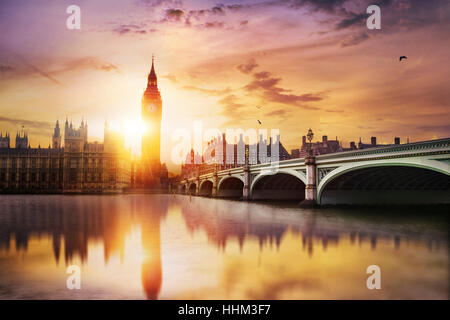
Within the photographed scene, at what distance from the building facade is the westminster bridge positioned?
75530 mm

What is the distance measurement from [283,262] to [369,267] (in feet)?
8.73

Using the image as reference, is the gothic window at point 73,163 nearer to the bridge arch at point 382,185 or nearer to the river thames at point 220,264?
the bridge arch at point 382,185

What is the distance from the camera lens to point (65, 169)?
391 ft

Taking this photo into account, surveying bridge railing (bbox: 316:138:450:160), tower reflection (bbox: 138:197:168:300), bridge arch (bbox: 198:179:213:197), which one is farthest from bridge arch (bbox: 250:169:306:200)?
tower reflection (bbox: 138:197:168:300)

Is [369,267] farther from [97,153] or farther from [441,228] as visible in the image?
[97,153]

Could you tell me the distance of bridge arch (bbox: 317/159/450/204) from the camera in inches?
1316

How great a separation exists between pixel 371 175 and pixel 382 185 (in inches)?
315

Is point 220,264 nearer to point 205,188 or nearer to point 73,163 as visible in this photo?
point 205,188

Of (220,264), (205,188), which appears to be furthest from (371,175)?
(205,188)

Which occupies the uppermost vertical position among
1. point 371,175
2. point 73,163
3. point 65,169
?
point 73,163

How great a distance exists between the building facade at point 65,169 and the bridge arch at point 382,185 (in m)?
92.5

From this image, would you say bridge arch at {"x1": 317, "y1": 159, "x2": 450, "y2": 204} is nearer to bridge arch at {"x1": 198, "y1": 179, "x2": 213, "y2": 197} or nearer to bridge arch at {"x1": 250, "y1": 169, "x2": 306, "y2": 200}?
bridge arch at {"x1": 250, "y1": 169, "x2": 306, "y2": 200}

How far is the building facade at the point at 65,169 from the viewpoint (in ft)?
386
